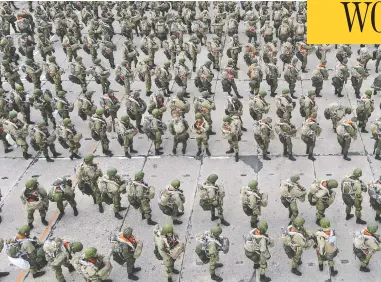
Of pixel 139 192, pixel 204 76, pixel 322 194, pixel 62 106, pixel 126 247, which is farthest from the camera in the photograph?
pixel 204 76

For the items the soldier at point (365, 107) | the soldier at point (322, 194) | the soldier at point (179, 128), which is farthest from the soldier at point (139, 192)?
the soldier at point (365, 107)

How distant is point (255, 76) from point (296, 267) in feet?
26.6

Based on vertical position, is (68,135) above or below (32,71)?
above

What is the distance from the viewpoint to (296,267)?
11469 mm

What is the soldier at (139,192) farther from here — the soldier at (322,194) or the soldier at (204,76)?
the soldier at (204,76)

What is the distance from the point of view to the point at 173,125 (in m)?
15.1

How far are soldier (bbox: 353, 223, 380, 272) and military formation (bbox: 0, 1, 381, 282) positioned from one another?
0.02 meters

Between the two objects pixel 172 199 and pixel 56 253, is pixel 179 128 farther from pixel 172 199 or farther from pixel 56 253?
pixel 56 253

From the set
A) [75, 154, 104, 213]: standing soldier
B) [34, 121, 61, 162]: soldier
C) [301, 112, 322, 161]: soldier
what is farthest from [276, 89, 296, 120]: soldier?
[34, 121, 61, 162]: soldier

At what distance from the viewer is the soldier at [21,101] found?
56.9ft

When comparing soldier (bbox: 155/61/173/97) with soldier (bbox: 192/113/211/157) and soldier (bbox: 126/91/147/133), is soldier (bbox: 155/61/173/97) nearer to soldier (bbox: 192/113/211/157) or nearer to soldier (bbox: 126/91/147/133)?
soldier (bbox: 126/91/147/133)

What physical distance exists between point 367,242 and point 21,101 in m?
12.0

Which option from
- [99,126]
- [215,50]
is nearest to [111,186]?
[99,126]

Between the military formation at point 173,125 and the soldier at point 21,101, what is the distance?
0.04m
